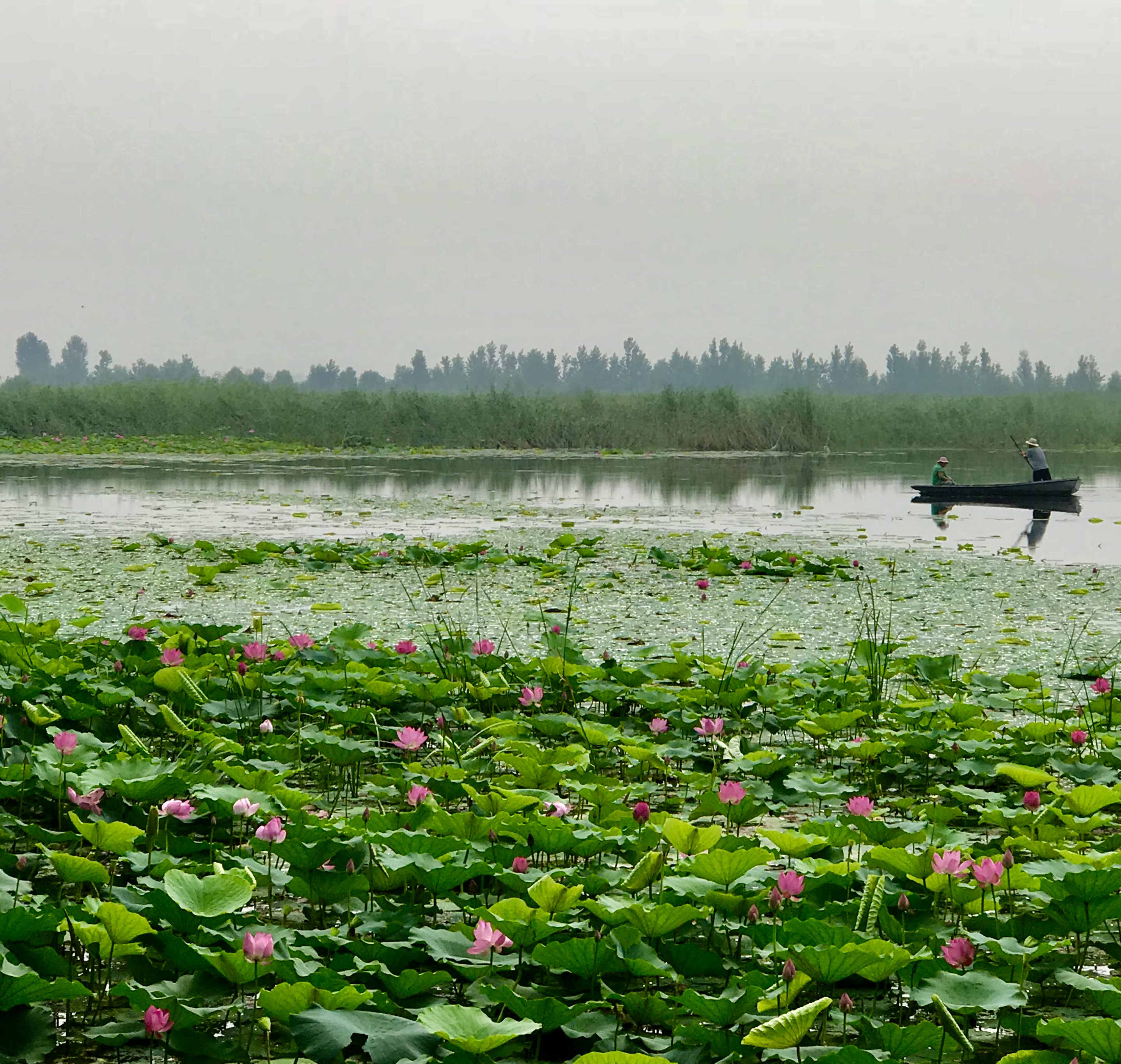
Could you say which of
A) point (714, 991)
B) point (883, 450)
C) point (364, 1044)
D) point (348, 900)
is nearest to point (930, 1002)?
point (714, 991)

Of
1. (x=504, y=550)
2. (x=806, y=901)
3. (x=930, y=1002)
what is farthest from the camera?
(x=504, y=550)

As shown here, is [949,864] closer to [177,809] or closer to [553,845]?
[553,845]

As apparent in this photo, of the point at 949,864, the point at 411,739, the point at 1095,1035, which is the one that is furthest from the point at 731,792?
the point at 1095,1035

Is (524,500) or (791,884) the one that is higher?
(524,500)

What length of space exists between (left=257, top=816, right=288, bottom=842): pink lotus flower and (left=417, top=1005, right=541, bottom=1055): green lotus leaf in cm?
69

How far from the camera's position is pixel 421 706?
4.28 metres

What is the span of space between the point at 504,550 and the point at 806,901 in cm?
730

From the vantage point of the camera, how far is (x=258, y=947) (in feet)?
5.79

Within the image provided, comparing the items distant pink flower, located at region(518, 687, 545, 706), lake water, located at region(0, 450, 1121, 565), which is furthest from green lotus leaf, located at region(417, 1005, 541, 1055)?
lake water, located at region(0, 450, 1121, 565)

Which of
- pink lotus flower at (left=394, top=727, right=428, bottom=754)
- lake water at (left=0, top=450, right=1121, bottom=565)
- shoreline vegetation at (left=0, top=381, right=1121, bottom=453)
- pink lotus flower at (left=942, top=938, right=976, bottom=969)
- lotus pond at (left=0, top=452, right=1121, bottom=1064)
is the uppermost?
shoreline vegetation at (left=0, top=381, right=1121, bottom=453)

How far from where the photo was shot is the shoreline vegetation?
28359mm

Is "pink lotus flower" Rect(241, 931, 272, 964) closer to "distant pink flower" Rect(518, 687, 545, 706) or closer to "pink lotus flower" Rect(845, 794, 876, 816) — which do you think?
"pink lotus flower" Rect(845, 794, 876, 816)

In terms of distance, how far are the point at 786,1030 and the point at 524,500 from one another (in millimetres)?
13470

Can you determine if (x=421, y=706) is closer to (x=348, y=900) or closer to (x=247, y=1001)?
(x=348, y=900)
